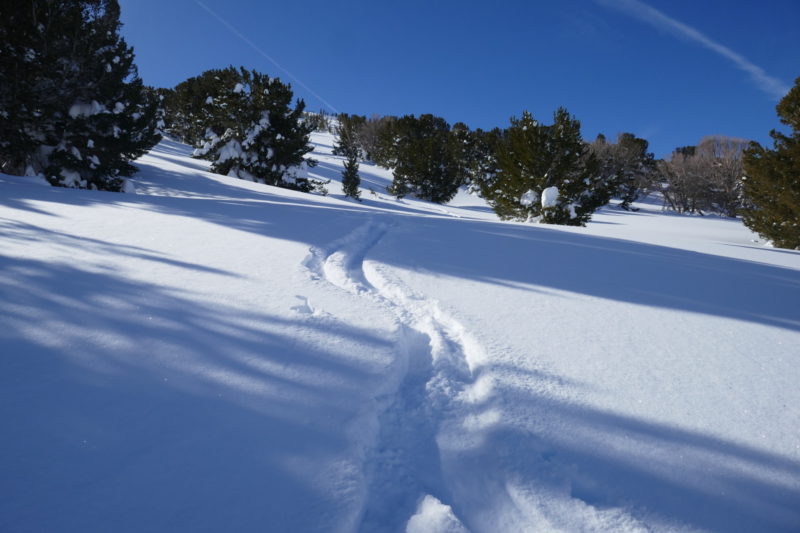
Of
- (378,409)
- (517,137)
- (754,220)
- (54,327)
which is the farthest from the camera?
(517,137)

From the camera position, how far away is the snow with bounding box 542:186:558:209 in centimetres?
1427

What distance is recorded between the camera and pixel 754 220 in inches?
515

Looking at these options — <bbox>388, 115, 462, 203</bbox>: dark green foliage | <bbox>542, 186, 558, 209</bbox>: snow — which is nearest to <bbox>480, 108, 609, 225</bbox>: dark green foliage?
<bbox>542, 186, 558, 209</bbox>: snow

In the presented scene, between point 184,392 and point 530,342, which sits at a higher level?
point 530,342

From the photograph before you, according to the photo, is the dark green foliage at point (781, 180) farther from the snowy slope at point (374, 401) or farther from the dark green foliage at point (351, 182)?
the dark green foliage at point (351, 182)

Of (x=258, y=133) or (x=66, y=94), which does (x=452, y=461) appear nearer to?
(x=66, y=94)

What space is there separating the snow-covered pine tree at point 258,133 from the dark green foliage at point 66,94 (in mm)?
5758

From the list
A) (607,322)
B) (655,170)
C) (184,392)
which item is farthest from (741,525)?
(655,170)

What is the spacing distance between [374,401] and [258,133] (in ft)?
68.7

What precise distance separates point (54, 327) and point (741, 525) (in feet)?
11.2

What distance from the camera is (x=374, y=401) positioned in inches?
69.2

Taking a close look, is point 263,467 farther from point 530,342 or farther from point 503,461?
point 530,342

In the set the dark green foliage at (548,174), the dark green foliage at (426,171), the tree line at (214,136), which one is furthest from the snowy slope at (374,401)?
the dark green foliage at (426,171)

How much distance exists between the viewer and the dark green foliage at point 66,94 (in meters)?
9.52
